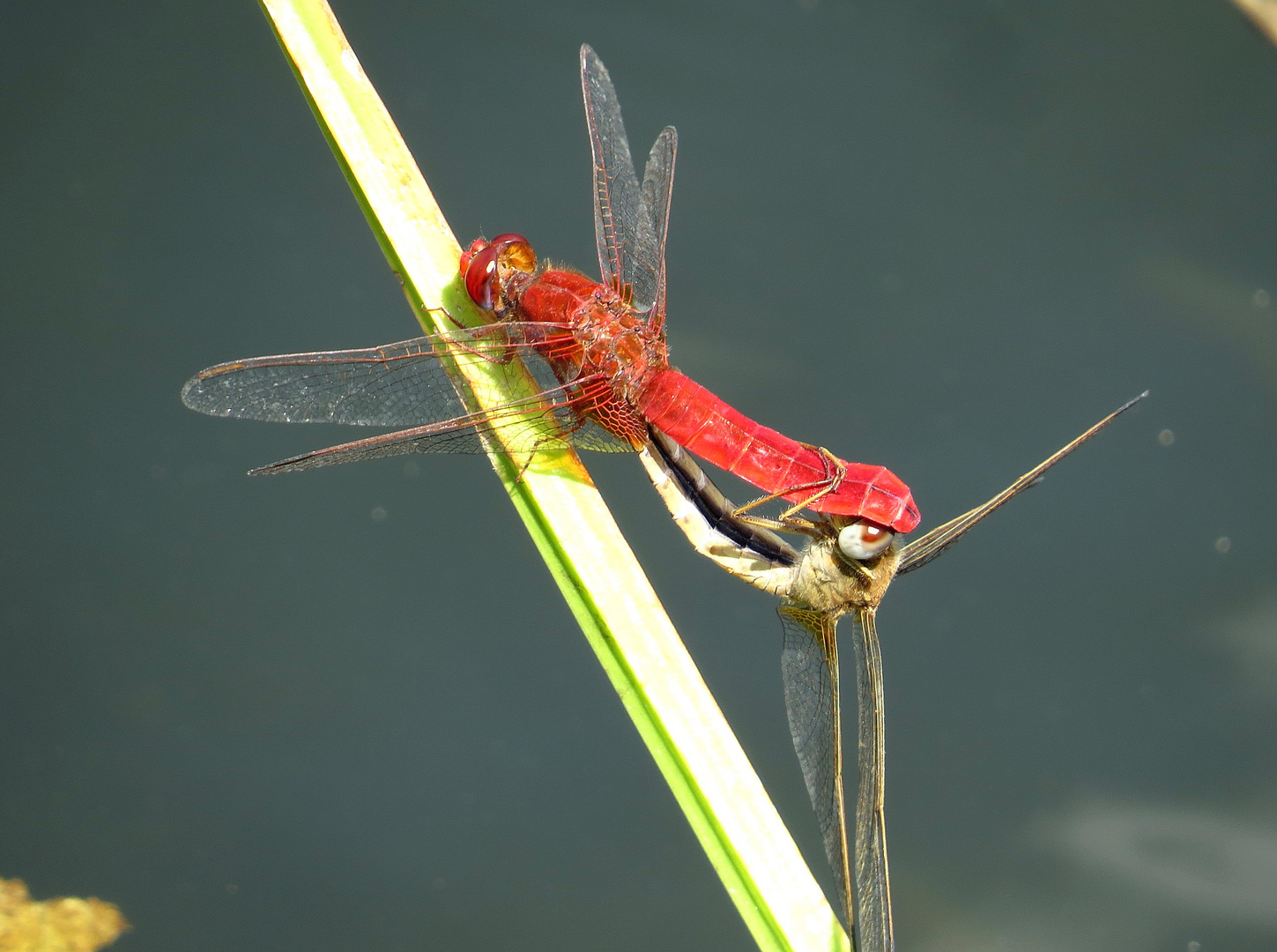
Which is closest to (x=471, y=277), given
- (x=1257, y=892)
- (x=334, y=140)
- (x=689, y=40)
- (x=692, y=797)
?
(x=334, y=140)

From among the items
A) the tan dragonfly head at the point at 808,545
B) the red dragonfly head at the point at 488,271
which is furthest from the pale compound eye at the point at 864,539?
the red dragonfly head at the point at 488,271

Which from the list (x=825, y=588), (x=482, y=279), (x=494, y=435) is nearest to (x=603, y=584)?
(x=494, y=435)

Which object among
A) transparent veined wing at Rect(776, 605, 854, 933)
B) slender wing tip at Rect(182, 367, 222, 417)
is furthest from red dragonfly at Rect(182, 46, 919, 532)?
transparent veined wing at Rect(776, 605, 854, 933)

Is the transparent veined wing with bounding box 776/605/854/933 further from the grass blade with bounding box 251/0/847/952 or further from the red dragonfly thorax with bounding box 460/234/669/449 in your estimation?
the red dragonfly thorax with bounding box 460/234/669/449

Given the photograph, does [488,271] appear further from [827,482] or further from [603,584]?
[827,482]

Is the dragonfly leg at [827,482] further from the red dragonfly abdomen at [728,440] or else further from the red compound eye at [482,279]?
the red compound eye at [482,279]
